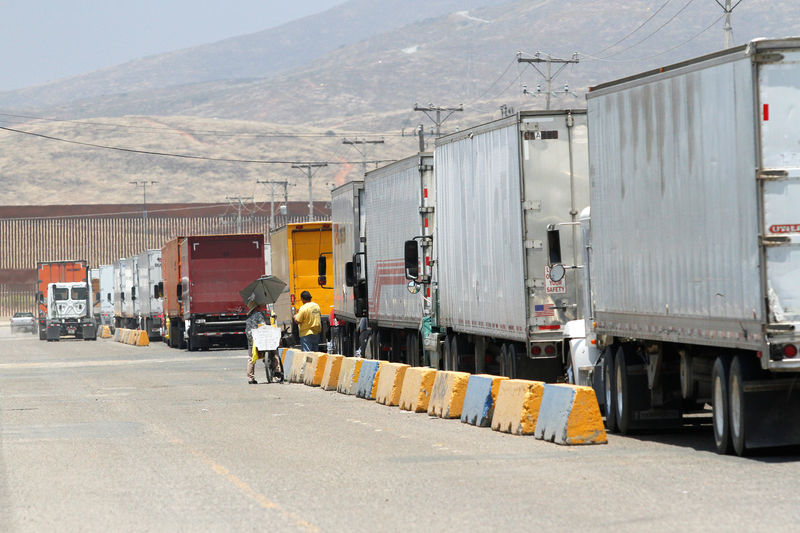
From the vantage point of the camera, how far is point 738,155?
43.9ft

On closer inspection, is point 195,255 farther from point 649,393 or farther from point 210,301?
point 649,393

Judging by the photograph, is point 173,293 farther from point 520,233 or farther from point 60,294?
point 520,233

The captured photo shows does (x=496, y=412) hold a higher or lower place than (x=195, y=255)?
lower

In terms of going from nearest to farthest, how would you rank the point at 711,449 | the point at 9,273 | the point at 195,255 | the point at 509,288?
the point at 711,449
the point at 509,288
the point at 195,255
the point at 9,273

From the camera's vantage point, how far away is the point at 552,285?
19672 millimetres

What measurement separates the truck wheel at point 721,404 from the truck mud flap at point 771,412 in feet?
1.45

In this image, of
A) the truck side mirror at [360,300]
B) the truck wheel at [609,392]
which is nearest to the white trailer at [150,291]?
the truck side mirror at [360,300]

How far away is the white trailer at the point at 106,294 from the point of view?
90812 mm

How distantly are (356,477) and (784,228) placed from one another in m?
4.25

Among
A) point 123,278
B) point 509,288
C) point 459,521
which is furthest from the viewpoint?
point 123,278

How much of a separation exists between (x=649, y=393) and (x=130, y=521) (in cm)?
735

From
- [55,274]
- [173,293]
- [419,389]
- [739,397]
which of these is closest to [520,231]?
[419,389]

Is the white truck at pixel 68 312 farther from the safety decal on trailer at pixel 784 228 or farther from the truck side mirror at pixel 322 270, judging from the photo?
the safety decal on trailer at pixel 784 228

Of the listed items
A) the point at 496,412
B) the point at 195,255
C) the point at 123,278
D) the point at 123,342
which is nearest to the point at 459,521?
the point at 496,412
